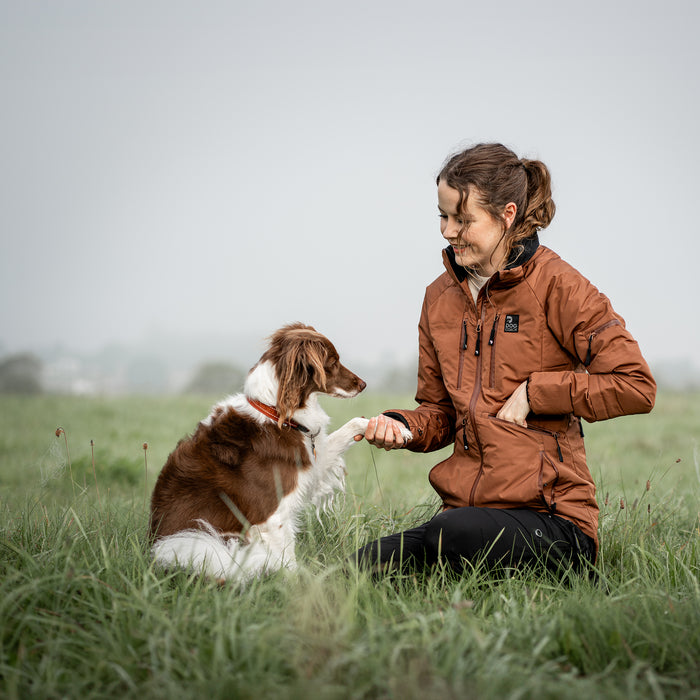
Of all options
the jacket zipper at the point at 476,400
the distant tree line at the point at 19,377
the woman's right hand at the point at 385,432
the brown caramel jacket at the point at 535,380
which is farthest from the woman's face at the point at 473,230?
the distant tree line at the point at 19,377

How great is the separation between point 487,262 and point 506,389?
25.8 inches

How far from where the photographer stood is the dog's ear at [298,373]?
3717 millimetres

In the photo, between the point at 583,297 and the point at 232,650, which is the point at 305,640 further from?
the point at 583,297

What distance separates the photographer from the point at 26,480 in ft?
22.5

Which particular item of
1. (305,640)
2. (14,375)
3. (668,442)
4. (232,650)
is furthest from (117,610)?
(14,375)

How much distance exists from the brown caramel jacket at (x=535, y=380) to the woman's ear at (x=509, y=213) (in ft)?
0.47

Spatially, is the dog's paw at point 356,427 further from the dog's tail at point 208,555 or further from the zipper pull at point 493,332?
the zipper pull at point 493,332

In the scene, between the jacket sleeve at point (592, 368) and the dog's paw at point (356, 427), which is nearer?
the jacket sleeve at point (592, 368)

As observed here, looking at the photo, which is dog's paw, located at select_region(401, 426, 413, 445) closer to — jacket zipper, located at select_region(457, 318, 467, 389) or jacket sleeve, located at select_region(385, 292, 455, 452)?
jacket sleeve, located at select_region(385, 292, 455, 452)

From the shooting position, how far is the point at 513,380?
318 centimetres

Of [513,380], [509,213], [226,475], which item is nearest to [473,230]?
[509,213]

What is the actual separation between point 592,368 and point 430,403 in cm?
95

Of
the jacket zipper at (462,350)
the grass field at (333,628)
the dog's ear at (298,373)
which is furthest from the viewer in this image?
the dog's ear at (298,373)

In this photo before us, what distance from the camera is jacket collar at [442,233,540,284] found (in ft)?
10.4
